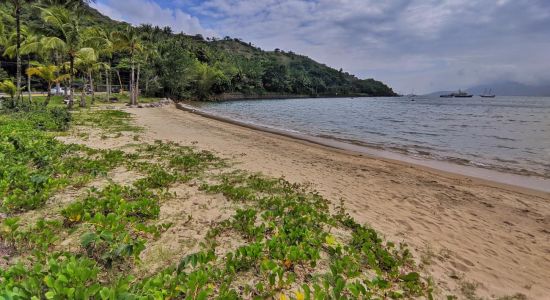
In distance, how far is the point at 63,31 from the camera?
23094 millimetres

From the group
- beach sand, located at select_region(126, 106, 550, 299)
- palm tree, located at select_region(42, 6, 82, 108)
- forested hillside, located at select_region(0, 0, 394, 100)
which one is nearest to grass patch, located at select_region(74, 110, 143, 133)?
beach sand, located at select_region(126, 106, 550, 299)

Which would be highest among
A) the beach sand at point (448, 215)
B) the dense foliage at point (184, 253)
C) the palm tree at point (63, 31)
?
the palm tree at point (63, 31)

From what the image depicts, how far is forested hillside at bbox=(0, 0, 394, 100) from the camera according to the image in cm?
2411

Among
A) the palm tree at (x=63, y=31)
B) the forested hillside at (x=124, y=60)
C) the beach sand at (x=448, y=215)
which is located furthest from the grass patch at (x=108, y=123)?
the forested hillside at (x=124, y=60)

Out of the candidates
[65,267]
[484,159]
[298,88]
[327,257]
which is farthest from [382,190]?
[298,88]

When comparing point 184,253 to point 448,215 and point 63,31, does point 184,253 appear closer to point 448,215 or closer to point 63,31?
point 448,215

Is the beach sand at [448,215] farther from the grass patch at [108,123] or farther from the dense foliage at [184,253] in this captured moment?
the grass patch at [108,123]

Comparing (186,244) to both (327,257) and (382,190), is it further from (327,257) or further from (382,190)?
(382,190)

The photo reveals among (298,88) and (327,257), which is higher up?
(298,88)

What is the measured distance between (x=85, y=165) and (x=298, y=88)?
131790mm

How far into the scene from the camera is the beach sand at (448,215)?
4.32 m

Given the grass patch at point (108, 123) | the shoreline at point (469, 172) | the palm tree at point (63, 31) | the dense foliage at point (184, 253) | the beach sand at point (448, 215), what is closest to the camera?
the dense foliage at point (184, 253)

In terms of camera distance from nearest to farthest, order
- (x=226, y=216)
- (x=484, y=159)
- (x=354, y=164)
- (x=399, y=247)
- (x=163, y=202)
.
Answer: (x=399, y=247) < (x=226, y=216) < (x=163, y=202) < (x=354, y=164) < (x=484, y=159)

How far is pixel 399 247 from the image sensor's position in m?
4.75
